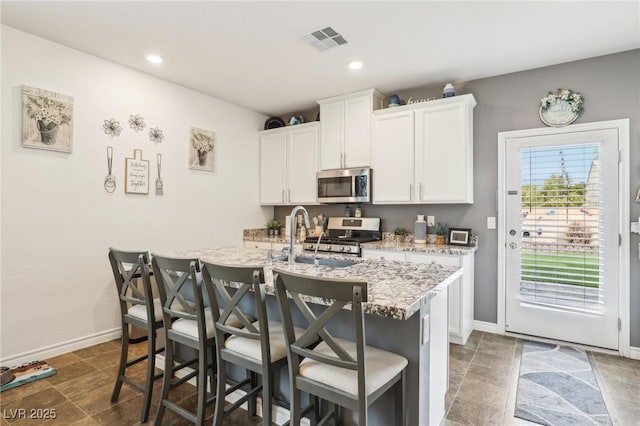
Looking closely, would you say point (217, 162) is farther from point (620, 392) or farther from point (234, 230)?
point (620, 392)

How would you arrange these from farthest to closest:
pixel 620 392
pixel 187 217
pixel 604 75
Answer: pixel 187 217 < pixel 604 75 < pixel 620 392

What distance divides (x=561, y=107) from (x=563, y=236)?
1.23 m

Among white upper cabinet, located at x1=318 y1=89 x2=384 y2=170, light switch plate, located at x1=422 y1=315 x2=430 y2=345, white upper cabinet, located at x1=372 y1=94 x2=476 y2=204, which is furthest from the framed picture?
light switch plate, located at x1=422 y1=315 x2=430 y2=345

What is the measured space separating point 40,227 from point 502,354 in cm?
412

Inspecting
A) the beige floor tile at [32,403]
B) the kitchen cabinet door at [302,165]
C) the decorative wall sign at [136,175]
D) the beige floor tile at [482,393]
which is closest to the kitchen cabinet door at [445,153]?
the kitchen cabinet door at [302,165]

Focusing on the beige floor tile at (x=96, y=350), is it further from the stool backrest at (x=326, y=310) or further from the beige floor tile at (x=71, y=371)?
the stool backrest at (x=326, y=310)

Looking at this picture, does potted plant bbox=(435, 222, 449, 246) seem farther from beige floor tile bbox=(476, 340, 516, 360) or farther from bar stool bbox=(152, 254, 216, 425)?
bar stool bbox=(152, 254, 216, 425)

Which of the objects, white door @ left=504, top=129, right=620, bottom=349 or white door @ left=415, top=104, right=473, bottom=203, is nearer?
white door @ left=504, top=129, right=620, bottom=349

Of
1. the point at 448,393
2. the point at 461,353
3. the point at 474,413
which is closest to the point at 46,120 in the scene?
the point at 448,393

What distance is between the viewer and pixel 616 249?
9.85 ft

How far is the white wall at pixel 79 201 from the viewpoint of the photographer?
2.72 m

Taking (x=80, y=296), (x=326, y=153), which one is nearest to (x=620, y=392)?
(x=326, y=153)

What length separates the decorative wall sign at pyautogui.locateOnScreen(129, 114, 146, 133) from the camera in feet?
11.4

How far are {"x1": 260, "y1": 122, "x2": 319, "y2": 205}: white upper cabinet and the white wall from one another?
3.16 ft
